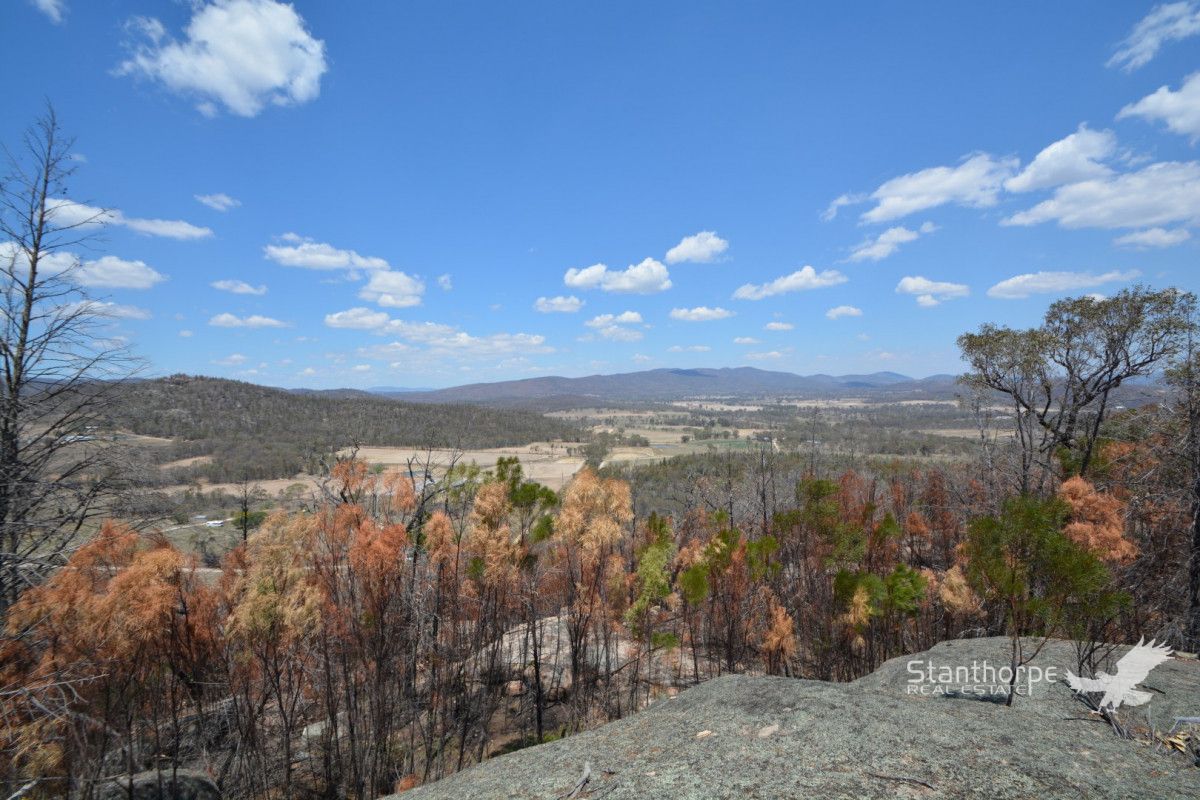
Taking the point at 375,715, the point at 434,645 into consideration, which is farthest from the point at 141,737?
the point at 434,645

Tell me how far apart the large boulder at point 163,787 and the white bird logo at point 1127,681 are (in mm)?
9458

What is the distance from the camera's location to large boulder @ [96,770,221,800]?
528 cm

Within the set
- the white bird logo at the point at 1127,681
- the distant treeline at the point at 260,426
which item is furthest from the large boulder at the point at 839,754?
the distant treeline at the point at 260,426

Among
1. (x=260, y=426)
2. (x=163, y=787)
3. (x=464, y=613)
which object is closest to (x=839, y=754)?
(x=464, y=613)

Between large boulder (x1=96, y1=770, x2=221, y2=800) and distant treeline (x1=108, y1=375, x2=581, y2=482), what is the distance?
2567 centimetres

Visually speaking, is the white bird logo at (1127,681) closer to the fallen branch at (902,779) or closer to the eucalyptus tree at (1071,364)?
the fallen branch at (902,779)

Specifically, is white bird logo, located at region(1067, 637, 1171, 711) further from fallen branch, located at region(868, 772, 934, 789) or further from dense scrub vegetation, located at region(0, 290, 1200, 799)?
fallen branch, located at region(868, 772, 934, 789)

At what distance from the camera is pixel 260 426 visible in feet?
200

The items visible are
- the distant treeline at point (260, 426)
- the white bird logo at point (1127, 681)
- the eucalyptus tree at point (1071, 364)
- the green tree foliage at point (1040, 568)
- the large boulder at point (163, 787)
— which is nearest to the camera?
the white bird logo at point (1127, 681)

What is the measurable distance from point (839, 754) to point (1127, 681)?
3.78m

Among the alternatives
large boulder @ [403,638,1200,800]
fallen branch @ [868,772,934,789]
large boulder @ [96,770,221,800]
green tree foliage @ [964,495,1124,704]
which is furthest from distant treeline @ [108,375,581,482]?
fallen branch @ [868,772,934,789]

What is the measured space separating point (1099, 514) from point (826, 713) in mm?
7581

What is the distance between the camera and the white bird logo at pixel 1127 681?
4.68 metres

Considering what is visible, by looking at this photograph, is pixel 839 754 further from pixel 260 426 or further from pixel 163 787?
pixel 260 426
